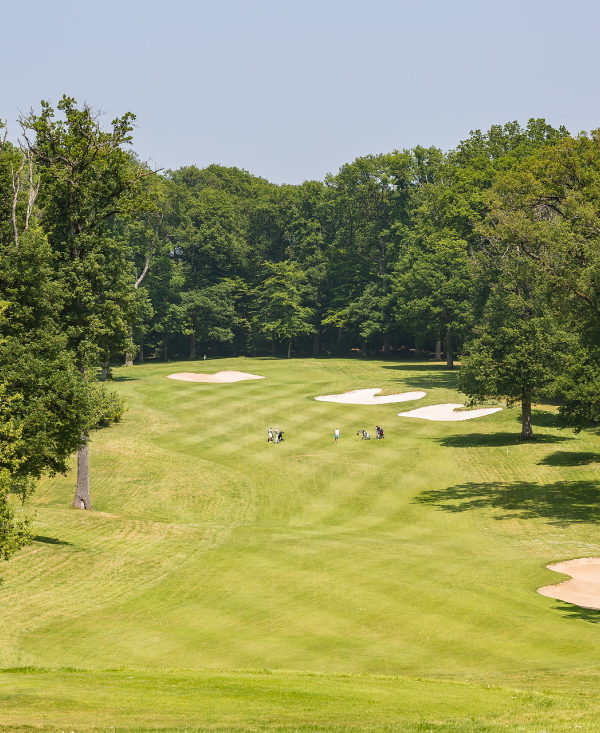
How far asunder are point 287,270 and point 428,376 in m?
38.8

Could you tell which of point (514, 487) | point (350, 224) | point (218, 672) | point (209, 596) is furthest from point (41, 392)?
point (350, 224)

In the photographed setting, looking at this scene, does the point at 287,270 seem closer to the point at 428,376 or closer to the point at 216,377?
the point at 216,377

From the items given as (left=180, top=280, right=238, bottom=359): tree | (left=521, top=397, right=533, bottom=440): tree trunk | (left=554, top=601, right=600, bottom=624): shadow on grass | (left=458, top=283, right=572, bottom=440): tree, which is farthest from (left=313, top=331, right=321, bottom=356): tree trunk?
(left=554, top=601, right=600, bottom=624): shadow on grass

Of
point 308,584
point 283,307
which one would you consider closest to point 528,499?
point 308,584

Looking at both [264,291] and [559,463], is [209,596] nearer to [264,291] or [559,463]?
[559,463]

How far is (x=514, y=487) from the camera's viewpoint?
4806 cm

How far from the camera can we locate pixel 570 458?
5334 centimetres

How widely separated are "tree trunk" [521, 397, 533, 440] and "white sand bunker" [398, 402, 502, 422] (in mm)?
7780

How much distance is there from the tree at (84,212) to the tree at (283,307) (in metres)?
77.8

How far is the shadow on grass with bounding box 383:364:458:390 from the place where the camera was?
8262 centimetres

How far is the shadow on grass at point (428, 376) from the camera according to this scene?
82.6 m

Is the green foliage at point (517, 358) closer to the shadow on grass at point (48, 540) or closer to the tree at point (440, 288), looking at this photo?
the tree at point (440, 288)

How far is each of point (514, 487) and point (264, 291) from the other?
8082cm

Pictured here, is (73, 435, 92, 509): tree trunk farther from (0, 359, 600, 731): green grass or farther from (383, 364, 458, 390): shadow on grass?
(383, 364, 458, 390): shadow on grass
